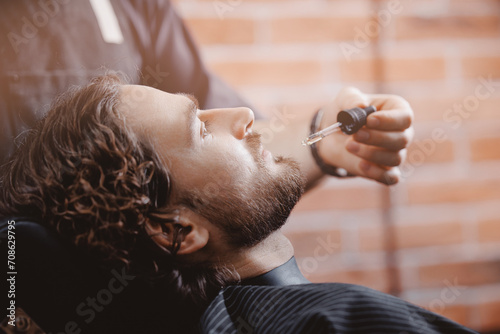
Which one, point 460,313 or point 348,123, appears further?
point 460,313

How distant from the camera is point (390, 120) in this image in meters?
0.61

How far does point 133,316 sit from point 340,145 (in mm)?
407

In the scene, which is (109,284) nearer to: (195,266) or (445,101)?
(195,266)

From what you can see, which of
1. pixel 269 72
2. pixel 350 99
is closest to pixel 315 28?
pixel 269 72

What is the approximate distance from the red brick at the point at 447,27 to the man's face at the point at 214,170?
0.48 meters

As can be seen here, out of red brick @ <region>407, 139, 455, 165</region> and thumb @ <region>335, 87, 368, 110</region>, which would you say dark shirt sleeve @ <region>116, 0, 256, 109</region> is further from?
red brick @ <region>407, 139, 455, 165</region>

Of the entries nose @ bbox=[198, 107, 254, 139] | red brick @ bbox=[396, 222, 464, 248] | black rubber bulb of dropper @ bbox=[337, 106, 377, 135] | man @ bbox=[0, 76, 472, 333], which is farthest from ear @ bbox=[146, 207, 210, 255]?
red brick @ bbox=[396, 222, 464, 248]

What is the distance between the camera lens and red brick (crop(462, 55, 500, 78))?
2.70 feet

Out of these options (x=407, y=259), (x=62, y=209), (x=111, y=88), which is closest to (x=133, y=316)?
(x=62, y=209)

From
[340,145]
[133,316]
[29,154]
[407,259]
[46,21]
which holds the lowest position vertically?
[407,259]

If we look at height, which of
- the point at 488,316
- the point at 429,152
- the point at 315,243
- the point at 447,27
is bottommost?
the point at 488,316

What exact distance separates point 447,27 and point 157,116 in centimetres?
63

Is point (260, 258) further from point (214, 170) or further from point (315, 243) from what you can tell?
point (315, 243)

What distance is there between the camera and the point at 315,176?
2.34 feet
